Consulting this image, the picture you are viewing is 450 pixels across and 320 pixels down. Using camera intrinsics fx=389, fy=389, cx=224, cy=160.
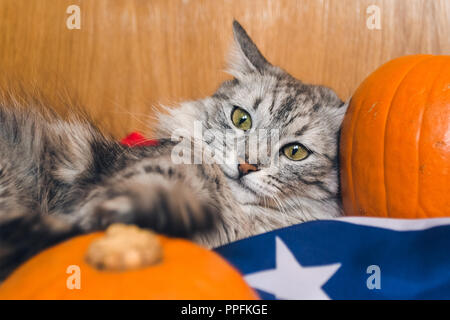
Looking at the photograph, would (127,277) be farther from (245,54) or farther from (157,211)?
(245,54)

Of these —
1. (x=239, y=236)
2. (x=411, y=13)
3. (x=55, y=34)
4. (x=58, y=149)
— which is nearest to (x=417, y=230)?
(x=239, y=236)

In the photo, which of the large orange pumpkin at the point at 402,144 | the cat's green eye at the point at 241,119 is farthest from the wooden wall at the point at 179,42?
the large orange pumpkin at the point at 402,144

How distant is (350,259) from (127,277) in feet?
1.63

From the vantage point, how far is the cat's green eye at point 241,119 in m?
1.26

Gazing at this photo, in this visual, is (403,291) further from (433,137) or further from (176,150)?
(176,150)

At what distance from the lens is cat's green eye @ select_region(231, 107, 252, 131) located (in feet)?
4.15

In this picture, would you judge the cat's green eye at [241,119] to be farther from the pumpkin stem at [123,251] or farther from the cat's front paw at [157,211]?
the pumpkin stem at [123,251]

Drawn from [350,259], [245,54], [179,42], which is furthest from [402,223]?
[179,42]

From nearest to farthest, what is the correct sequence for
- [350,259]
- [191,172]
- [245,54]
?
[350,259] → [191,172] → [245,54]

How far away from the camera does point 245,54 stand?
137 cm

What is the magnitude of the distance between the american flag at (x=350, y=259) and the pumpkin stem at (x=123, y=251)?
250mm

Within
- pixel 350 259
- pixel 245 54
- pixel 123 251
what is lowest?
pixel 350 259

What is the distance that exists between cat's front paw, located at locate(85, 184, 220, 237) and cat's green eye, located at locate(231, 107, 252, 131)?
0.54 meters

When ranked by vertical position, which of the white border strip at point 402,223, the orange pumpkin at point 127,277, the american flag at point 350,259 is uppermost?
the orange pumpkin at point 127,277
